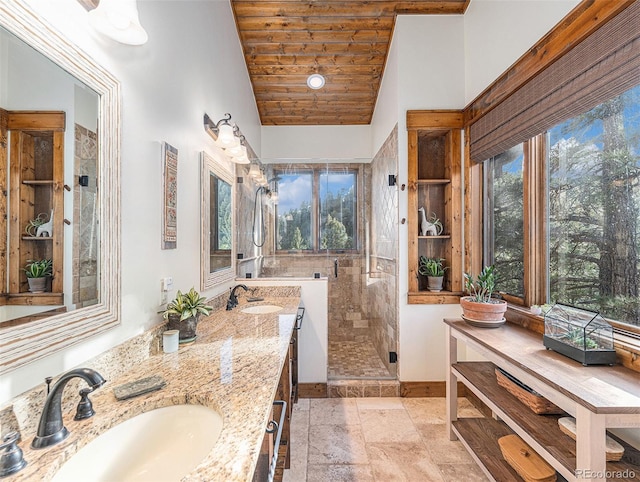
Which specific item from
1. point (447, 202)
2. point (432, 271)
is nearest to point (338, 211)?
point (447, 202)

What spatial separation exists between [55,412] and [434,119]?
2.91m

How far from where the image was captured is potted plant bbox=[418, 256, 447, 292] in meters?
2.65

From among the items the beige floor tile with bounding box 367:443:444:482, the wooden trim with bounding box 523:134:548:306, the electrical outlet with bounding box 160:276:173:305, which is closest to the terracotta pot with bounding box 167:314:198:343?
the electrical outlet with bounding box 160:276:173:305

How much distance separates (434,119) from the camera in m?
2.62

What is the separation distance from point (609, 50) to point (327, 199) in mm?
2735

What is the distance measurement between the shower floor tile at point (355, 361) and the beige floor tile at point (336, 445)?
623mm

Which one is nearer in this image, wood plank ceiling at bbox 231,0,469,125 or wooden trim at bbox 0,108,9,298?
wooden trim at bbox 0,108,9,298

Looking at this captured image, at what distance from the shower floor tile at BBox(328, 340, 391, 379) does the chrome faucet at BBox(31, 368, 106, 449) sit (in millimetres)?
2316

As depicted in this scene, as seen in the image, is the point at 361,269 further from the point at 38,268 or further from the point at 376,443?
the point at 38,268

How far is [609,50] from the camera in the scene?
134cm

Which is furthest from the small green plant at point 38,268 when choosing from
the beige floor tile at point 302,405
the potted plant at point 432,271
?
the potted plant at point 432,271

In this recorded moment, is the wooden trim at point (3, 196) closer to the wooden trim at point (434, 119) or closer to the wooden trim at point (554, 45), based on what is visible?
the wooden trim at point (554, 45)

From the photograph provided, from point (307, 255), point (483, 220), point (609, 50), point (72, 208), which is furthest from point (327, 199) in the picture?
point (72, 208)

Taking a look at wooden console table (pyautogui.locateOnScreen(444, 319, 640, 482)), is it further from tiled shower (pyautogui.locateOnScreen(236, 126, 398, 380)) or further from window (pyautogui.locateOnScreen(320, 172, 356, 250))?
window (pyautogui.locateOnScreen(320, 172, 356, 250))
